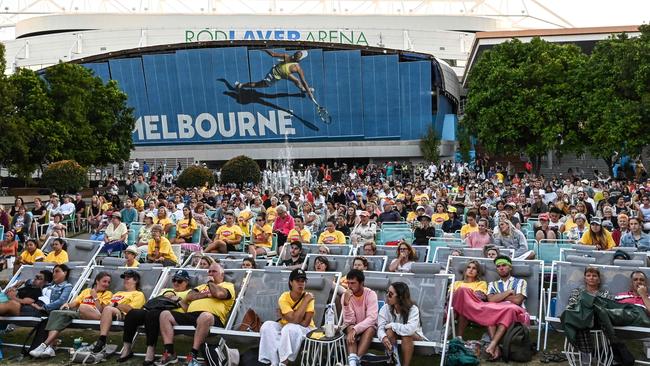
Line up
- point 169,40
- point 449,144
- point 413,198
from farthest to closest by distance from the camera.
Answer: point 169,40 < point 449,144 < point 413,198

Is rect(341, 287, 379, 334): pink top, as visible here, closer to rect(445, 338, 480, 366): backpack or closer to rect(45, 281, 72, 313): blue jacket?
rect(445, 338, 480, 366): backpack

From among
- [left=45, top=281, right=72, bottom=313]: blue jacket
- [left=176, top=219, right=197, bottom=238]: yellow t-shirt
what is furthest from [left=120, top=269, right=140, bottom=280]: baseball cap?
[left=176, top=219, right=197, bottom=238]: yellow t-shirt

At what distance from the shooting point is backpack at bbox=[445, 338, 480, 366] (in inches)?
282

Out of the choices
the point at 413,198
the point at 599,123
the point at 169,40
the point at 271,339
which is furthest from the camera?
the point at 169,40

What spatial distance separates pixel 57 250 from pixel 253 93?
45313mm

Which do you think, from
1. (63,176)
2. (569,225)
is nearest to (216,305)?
(569,225)

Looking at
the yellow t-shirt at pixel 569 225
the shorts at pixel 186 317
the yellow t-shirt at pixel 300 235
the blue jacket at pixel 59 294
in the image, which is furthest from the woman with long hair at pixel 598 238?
the blue jacket at pixel 59 294

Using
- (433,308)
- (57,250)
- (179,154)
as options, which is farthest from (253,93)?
(433,308)

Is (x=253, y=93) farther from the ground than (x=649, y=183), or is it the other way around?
(x=253, y=93)

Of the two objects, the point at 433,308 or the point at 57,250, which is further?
the point at 57,250

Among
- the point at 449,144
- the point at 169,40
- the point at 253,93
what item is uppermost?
the point at 169,40

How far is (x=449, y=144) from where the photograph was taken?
6194 cm

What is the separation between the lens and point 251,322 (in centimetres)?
789

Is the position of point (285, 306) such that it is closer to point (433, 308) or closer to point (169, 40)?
point (433, 308)
